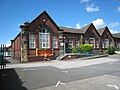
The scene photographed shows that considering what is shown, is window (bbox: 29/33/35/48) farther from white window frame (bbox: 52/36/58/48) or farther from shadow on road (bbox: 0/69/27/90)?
shadow on road (bbox: 0/69/27/90)

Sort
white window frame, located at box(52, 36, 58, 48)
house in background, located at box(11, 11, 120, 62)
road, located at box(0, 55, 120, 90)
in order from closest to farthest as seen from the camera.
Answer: road, located at box(0, 55, 120, 90) < house in background, located at box(11, 11, 120, 62) < white window frame, located at box(52, 36, 58, 48)

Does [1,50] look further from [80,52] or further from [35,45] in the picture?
[80,52]

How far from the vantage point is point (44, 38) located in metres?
28.1

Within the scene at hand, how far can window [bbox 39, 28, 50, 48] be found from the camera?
27828 mm

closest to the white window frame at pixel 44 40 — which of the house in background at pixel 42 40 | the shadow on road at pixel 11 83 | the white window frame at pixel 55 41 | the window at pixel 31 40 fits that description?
the house in background at pixel 42 40

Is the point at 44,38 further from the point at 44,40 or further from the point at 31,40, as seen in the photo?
the point at 31,40

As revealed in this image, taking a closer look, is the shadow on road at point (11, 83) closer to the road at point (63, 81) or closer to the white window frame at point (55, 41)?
the road at point (63, 81)

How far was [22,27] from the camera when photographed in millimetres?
25953

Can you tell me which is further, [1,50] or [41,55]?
[41,55]

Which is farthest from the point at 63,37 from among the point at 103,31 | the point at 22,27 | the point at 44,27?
the point at 103,31

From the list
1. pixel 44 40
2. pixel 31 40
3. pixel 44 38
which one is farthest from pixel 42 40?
pixel 31 40

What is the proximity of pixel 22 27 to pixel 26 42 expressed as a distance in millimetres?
2865

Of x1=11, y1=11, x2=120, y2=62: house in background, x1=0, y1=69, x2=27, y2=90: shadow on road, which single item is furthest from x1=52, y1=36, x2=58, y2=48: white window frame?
x1=0, y1=69, x2=27, y2=90: shadow on road

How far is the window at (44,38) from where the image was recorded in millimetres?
27828
